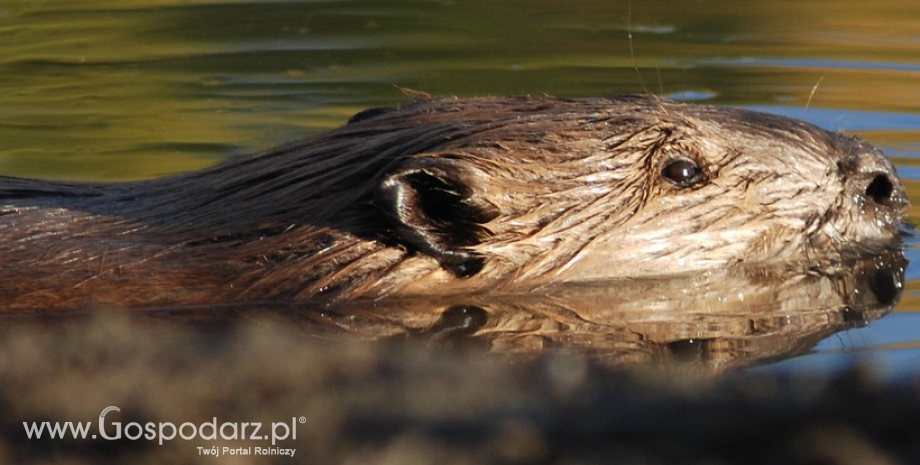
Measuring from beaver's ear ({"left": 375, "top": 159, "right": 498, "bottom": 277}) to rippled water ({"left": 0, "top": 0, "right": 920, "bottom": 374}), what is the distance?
2.12 meters

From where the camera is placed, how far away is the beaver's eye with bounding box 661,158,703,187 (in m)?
4.88

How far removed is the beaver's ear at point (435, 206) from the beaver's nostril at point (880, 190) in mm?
1596

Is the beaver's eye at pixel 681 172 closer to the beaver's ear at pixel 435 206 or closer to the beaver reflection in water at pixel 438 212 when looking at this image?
the beaver reflection in water at pixel 438 212

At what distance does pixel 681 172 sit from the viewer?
489 cm

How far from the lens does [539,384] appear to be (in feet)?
5.62

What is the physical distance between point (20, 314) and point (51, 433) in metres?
2.74

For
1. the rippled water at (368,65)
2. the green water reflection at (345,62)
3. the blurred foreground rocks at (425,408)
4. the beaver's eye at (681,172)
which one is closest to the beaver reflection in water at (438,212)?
the beaver's eye at (681,172)

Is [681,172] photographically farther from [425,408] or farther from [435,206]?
[425,408]

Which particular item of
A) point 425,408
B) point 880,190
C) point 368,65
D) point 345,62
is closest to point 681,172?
point 880,190

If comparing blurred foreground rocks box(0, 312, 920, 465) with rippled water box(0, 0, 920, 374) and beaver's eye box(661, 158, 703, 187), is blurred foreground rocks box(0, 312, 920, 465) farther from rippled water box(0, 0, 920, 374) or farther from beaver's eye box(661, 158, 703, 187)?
rippled water box(0, 0, 920, 374)

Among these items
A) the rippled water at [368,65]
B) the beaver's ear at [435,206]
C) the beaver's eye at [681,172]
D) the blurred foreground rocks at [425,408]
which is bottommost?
the blurred foreground rocks at [425,408]

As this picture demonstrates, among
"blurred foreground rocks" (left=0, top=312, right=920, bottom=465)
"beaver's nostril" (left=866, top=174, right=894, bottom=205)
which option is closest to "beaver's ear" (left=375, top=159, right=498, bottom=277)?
"beaver's nostril" (left=866, top=174, right=894, bottom=205)

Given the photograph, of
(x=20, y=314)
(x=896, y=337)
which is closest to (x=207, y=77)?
(x=20, y=314)

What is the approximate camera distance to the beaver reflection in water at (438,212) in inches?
175
